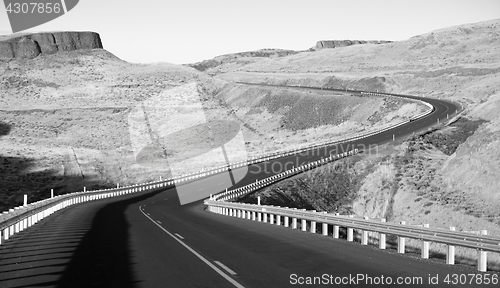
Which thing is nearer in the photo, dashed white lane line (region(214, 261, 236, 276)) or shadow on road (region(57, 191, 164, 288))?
shadow on road (region(57, 191, 164, 288))

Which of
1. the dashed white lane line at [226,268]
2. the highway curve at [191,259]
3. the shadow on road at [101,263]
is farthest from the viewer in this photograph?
the dashed white lane line at [226,268]

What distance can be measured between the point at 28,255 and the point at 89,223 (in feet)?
39.7

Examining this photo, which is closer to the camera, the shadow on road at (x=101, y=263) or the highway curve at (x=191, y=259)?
the shadow on road at (x=101, y=263)

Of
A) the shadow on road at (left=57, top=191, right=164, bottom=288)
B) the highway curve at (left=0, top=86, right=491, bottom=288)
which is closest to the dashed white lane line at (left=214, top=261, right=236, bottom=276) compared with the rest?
the highway curve at (left=0, top=86, right=491, bottom=288)

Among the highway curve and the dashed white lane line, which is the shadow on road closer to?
the highway curve

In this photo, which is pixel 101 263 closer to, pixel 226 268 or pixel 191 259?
pixel 191 259

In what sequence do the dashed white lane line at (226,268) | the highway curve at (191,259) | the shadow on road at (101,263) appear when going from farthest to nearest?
the dashed white lane line at (226,268), the highway curve at (191,259), the shadow on road at (101,263)

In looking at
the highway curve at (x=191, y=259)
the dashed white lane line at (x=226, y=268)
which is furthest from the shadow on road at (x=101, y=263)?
the dashed white lane line at (x=226, y=268)

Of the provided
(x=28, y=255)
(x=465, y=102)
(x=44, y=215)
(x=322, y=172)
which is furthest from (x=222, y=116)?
(x=28, y=255)

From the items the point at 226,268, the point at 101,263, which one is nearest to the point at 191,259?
the point at 226,268

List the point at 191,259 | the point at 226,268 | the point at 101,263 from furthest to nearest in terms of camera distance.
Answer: the point at 191,259
the point at 101,263
the point at 226,268

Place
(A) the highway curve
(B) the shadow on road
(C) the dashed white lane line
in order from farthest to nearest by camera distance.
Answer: (C) the dashed white lane line < (A) the highway curve < (B) the shadow on road

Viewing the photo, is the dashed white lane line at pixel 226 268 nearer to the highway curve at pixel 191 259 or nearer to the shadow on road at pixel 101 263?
the highway curve at pixel 191 259

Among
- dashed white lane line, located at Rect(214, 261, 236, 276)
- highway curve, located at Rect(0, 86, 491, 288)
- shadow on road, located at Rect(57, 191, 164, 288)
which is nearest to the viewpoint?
shadow on road, located at Rect(57, 191, 164, 288)
